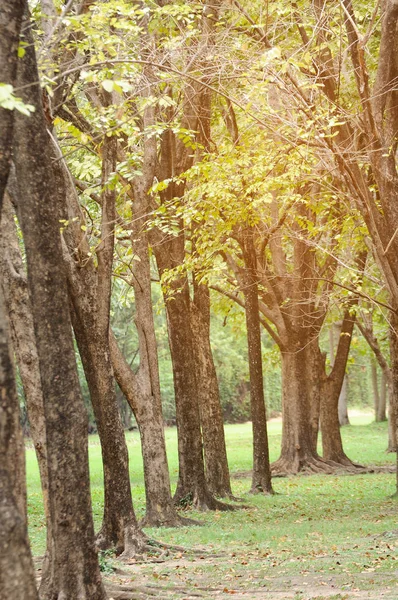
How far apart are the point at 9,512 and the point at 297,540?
29.9 ft

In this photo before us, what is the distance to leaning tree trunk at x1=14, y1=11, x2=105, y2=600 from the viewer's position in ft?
23.8

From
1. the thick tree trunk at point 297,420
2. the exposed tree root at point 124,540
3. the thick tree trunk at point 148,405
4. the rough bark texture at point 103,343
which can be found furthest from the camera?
the thick tree trunk at point 297,420

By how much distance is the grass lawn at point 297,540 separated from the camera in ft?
31.7

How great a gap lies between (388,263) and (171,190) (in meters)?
6.29

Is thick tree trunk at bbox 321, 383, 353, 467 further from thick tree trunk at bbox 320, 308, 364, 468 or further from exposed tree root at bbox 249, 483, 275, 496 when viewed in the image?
exposed tree root at bbox 249, 483, 275, 496

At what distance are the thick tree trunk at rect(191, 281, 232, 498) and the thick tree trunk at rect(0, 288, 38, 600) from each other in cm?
1415

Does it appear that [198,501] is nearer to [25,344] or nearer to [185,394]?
[185,394]

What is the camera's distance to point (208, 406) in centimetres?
1962

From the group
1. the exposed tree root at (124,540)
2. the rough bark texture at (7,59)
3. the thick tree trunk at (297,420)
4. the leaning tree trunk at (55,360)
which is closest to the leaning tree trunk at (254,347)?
the thick tree trunk at (297,420)

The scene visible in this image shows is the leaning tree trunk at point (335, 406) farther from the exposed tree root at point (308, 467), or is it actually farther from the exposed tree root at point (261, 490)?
the exposed tree root at point (261, 490)

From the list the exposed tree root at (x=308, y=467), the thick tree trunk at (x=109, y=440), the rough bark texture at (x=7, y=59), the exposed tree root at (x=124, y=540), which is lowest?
the exposed tree root at (x=308, y=467)

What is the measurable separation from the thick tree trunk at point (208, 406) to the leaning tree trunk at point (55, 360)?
1148 cm

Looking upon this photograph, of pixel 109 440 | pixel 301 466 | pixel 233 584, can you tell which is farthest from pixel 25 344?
pixel 301 466

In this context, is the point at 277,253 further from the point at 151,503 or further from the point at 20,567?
the point at 20,567
